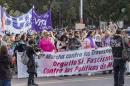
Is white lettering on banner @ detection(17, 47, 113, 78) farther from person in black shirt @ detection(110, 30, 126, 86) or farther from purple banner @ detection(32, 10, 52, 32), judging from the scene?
purple banner @ detection(32, 10, 52, 32)

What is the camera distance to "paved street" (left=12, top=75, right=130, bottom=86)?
53.2 ft

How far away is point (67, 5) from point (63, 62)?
62072 millimetres

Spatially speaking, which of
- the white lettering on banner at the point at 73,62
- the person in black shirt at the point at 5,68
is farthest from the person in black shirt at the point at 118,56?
the white lettering on banner at the point at 73,62

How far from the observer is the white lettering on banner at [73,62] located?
61.3 ft

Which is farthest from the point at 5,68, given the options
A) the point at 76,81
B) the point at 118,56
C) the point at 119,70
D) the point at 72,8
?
the point at 72,8

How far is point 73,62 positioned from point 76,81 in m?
1.91

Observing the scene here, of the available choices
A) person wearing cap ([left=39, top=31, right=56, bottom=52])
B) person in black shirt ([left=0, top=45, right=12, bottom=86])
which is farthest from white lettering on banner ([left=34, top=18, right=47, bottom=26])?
person in black shirt ([left=0, top=45, right=12, bottom=86])

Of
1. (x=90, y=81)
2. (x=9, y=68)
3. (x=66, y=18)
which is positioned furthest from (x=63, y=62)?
(x=66, y=18)

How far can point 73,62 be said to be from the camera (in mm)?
18922

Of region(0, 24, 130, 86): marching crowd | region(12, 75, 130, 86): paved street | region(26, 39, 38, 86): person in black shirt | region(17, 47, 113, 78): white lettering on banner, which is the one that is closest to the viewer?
region(0, 24, 130, 86): marching crowd

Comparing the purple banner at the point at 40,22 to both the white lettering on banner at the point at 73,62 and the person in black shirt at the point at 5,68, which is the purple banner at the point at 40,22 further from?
the person in black shirt at the point at 5,68

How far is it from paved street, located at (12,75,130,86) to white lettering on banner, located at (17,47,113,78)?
36 cm

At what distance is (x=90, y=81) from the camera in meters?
16.9

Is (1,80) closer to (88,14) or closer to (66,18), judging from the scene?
(88,14)
